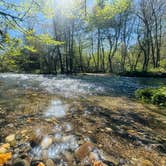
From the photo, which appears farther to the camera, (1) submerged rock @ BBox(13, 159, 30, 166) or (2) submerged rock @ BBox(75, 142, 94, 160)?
(2) submerged rock @ BBox(75, 142, 94, 160)

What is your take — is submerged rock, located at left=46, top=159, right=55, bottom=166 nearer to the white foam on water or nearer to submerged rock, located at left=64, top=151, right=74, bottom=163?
submerged rock, located at left=64, top=151, right=74, bottom=163

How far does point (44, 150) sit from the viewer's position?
366 centimetres

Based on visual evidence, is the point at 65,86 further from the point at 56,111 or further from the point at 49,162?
the point at 49,162

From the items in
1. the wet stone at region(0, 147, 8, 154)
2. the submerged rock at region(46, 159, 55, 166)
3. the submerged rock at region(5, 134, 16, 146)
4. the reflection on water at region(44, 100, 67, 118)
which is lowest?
the submerged rock at region(46, 159, 55, 166)

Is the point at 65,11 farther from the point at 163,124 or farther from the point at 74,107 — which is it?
the point at 163,124

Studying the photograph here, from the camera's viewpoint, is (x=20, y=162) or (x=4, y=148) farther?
(x=4, y=148)

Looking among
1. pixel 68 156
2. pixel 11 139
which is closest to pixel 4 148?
pixel 11 139

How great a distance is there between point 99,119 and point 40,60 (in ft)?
168

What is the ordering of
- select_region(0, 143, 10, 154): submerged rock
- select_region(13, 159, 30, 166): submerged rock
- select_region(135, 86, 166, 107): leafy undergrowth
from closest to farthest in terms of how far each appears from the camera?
select_region(13, 159, 30, 166): submerged rock
select_region(0, 143, 10, 154): submerged rock
select_region(135, 86, 166, 107): leafy undergrowth

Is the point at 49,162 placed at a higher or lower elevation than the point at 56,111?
lower

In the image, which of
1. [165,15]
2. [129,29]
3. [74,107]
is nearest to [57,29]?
[129,29]

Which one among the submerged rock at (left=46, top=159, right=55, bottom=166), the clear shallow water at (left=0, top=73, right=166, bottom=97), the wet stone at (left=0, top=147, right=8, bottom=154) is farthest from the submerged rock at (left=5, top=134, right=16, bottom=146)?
the clear shallow water at (left=0, top=73, right=166, bottom=97)

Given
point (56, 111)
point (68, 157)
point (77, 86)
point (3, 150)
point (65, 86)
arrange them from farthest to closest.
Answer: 1. point (77, 86)
2. point (65, 86)
3. point (56, 111)
4. point (3, 150)
5. point (68, 157)

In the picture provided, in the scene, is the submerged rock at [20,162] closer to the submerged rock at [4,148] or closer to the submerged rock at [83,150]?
the submerged rock at [4,148]
